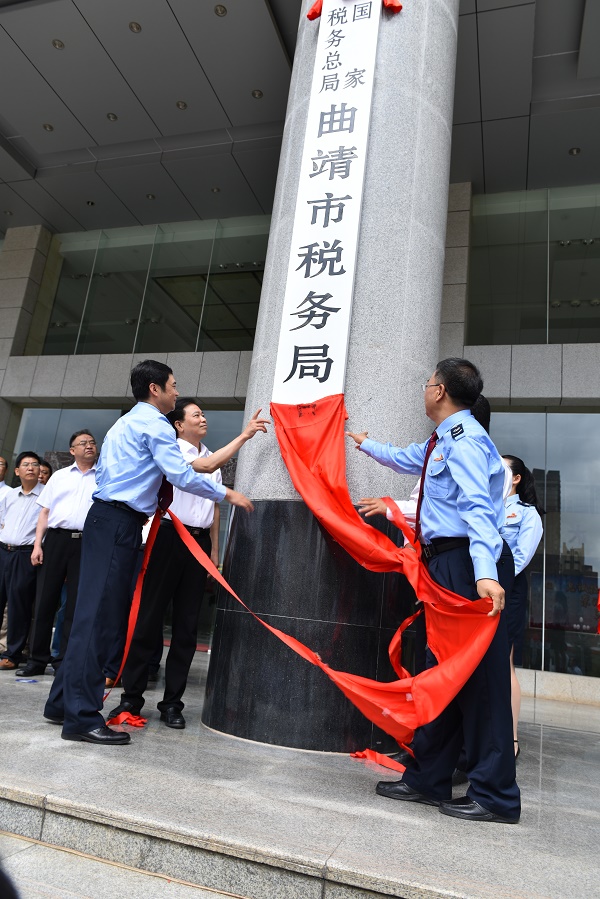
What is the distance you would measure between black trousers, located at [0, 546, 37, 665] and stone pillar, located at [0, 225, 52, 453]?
5.73 m

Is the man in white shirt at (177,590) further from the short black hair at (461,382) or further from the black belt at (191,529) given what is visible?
the short black hair at (461,382)

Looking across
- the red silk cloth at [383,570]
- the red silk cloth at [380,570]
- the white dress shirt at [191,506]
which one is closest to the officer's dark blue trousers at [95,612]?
the red silk cloth at [380,570]

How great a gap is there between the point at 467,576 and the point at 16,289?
10.3 metres

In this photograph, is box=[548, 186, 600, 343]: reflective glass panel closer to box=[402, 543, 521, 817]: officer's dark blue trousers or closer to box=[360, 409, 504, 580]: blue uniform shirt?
box=[360, 409, 504, 580]: blue uniform shirt

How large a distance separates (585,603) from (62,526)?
238 inches

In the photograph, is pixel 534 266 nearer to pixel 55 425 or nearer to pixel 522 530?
pixel 522 530

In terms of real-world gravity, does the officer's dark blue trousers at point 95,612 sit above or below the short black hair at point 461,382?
below

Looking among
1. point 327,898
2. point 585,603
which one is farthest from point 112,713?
point 585,603

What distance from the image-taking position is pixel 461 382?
272 centimetres

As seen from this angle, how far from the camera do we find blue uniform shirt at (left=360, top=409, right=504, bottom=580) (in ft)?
7.79

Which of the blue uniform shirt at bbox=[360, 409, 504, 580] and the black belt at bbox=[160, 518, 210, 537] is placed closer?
the blue uniform shirt at bbox=[360, 409, 504, 580]

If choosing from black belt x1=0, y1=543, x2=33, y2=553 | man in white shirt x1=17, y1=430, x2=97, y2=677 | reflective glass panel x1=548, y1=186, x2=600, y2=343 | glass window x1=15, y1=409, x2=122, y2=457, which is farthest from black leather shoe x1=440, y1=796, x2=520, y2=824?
glass window x1=15, y1=409, x2=122, y2=457

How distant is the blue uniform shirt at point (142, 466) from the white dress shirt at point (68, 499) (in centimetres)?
163

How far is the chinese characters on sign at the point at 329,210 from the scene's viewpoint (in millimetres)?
3498
